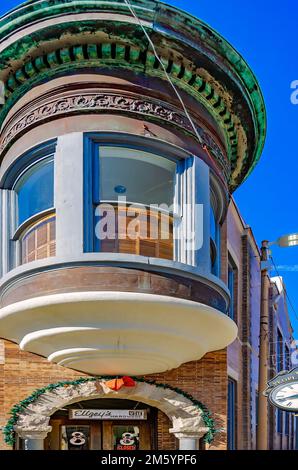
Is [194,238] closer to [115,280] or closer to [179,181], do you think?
[179,181]

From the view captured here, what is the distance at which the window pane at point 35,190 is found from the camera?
8.51 metres

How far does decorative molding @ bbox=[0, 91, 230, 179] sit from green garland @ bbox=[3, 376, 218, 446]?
3.87 meters

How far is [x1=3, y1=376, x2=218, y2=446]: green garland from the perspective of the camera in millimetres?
9023

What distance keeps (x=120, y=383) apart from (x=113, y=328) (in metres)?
1.73

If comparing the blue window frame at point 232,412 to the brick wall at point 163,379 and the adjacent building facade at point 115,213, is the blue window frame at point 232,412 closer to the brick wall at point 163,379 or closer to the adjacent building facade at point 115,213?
the brick wall at point 163,379

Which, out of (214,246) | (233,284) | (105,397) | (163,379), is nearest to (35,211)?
(214,246)

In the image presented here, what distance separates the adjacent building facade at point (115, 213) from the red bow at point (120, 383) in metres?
0.04

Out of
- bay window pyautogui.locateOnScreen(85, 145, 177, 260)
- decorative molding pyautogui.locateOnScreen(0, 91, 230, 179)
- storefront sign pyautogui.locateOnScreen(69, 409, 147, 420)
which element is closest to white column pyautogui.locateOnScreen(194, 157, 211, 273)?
bay window pyautogui.locateOnScreen(85, 145, 177, 260)

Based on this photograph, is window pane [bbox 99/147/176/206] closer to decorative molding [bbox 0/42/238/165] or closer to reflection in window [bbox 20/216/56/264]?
reflection in window [bbox 20/216/56/264]

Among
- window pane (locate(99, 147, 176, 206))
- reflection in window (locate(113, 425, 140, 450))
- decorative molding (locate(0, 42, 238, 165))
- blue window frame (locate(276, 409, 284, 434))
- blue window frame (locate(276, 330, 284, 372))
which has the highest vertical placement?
decorative molding (locate(0, 42, 238, 165))

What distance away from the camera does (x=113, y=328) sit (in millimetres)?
7676

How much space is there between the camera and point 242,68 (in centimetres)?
906

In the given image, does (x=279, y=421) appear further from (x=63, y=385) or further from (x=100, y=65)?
(x=100, y=65)
